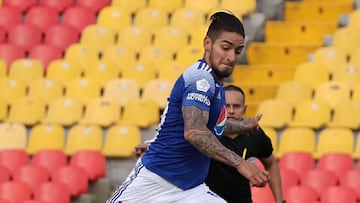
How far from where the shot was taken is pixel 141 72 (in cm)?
1512

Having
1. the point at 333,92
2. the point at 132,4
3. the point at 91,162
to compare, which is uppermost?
the point at 132,4

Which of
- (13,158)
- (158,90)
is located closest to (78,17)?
(158,90)

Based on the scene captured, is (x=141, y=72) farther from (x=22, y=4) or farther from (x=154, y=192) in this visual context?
(x=154, y=192)

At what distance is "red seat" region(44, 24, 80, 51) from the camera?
16406 mm

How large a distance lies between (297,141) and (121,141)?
1.94 metres

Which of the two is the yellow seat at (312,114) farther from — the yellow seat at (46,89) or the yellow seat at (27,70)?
the yellow seat at (27,70)

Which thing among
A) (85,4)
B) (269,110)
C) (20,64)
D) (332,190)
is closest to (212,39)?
(332,190)

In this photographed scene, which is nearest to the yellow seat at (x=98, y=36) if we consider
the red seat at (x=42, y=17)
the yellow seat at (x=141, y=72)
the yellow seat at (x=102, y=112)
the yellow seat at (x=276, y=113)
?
the red seat at (x=42, y=17)

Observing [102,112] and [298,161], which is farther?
[102,112]

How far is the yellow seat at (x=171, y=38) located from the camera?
15.7 metres

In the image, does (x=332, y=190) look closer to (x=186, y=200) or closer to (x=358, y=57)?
(x=358, y=57)

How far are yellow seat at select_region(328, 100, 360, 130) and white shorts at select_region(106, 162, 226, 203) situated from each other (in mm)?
6293

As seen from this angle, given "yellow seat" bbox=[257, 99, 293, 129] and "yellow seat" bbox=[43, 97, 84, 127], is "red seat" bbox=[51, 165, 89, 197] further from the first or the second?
"yellow seat" bbox=[257, 99, 293, 129]

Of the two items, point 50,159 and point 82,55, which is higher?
point 82,55
